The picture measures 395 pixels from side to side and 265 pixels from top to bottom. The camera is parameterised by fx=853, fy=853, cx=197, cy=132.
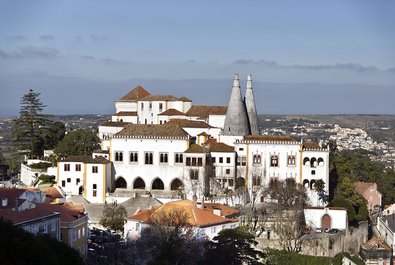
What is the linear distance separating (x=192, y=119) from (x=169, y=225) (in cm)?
2956

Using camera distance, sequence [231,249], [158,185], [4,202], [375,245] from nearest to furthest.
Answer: [4,202] → [231,249] → [375,245] → [158,185]

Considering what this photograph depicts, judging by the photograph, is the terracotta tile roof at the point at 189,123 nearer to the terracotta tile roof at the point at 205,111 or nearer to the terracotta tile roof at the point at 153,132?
the terracotta tile roof at the point at 205,111

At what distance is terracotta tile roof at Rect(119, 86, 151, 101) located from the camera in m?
79.8

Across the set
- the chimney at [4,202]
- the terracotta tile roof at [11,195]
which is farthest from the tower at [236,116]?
the chimney at [4,202]

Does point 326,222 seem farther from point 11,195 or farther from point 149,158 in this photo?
point 11,195

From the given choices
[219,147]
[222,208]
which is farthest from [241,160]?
[222,208]

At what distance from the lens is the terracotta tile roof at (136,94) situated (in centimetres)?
7981

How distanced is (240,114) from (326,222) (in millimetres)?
12832

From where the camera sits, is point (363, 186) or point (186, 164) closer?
point (186, 164)

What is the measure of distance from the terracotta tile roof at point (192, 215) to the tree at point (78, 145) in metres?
19.0

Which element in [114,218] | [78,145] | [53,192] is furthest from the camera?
[78,145]

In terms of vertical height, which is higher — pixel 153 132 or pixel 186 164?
pixel 153 132

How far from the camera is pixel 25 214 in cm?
4156

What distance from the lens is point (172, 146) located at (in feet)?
207
